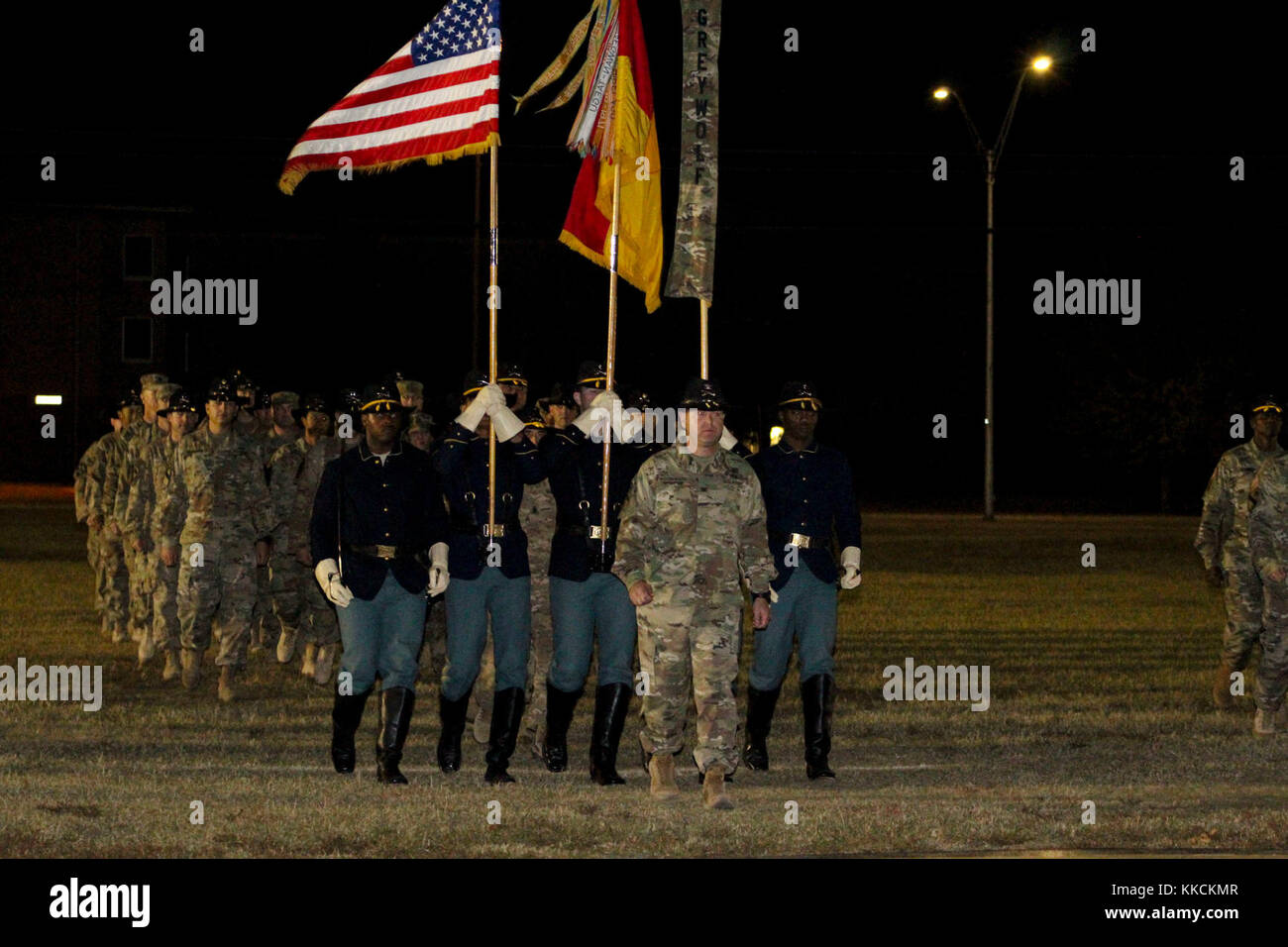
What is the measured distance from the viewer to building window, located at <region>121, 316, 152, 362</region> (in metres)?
63.2

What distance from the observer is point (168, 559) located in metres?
14.1

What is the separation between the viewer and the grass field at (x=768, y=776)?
8.35 meters

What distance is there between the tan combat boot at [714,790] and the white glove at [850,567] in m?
1.46

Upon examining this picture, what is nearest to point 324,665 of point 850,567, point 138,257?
point 850,567

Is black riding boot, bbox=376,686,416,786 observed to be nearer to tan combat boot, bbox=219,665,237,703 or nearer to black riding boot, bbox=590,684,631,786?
black riding boot, bbox=590,684,631,786

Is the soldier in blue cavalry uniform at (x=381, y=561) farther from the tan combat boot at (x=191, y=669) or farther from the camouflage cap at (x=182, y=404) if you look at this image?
the camouflage cap at (x=182, y=404)

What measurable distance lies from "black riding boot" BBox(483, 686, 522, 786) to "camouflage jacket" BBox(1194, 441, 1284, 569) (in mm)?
5181

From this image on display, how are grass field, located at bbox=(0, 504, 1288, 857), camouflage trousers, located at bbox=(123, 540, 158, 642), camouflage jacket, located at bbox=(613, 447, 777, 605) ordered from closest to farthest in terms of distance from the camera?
grass field, located at bbox=(0, 504, 1288, 857) → camouflage jacket, located at bbox=(613, 447, 777, 605) → camouflage trousers, located at bbox=(123, 540, 158, 642)

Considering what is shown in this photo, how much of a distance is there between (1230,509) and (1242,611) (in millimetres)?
700

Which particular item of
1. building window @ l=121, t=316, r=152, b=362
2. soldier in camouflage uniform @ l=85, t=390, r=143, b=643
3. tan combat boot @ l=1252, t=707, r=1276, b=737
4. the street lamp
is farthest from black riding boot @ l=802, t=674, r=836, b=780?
building window @ l=121, t=316, r=152, b=362

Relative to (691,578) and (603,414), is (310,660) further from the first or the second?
(691,578)

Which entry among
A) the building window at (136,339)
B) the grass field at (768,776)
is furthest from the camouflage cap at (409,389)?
the building window at (136,339)

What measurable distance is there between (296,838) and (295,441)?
7.54 m

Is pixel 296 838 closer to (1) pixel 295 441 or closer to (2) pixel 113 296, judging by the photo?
(1) pixel 295 441
